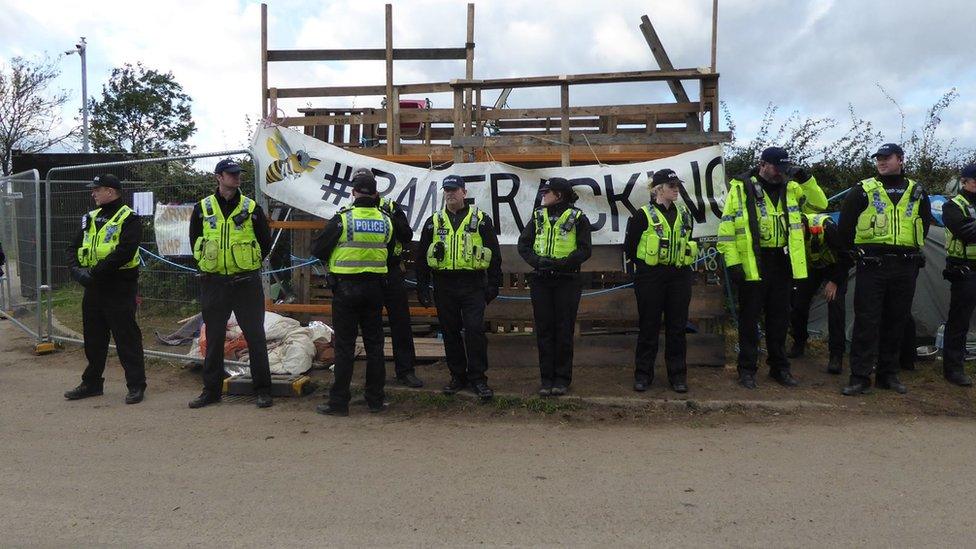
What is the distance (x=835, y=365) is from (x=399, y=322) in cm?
426

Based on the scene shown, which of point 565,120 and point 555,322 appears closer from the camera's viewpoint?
point 555,322

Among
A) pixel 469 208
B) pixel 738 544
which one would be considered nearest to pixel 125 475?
pixel 469 208

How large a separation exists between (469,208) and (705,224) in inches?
94.8

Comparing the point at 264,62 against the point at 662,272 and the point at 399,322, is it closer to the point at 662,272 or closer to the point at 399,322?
the point at 399,322

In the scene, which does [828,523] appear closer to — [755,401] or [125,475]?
[755,401]

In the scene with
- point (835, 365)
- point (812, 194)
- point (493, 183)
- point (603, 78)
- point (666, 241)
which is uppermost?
point (603, 78)

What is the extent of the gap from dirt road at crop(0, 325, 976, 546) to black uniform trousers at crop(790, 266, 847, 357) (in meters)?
1.48

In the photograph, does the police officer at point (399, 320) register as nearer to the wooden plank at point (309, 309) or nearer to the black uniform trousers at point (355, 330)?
the black uniform trousers at point (355, 330)

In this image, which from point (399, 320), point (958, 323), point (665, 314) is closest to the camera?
point (665, 314)

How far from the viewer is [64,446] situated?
5.41 metres

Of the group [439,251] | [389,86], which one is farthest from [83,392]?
[389,86]

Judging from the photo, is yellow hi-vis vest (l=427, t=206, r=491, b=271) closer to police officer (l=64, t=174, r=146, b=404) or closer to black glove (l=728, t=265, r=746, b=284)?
black glove (l=728, t=265, r=746, b=284)

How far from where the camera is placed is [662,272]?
6.35 metres

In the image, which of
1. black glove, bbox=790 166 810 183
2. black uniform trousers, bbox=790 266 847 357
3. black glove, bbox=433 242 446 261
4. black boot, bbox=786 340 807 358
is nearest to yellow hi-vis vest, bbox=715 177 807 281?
black glove, bbox=790 166 810 183
